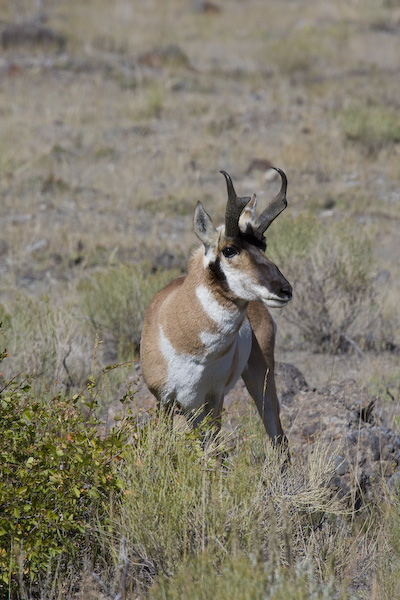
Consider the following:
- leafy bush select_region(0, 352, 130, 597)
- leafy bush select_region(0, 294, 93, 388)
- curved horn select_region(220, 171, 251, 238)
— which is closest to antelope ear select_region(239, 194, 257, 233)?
curved horn select_region(220, 171, 251, 238)

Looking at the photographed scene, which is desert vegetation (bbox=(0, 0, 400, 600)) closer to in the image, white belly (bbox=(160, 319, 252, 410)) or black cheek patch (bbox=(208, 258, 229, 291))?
white belly (bbox=(160, 319, 252, 410))

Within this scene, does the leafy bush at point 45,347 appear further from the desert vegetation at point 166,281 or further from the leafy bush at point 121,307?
the leafy bush at point 121,307

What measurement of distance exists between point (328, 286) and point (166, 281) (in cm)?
174

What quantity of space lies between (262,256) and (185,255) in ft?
19.1

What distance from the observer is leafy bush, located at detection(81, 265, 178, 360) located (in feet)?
24.5

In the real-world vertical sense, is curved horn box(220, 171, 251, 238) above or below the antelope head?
above

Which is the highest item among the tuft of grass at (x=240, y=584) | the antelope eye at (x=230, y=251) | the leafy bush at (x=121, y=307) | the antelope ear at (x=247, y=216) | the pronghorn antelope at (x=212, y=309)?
the antelope ear at (x=247, y=216)

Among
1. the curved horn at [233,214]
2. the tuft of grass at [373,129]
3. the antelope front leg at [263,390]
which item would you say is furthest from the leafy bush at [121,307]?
the tuft of grass at [373,129]

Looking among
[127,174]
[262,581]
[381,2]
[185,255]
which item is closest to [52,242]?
[185,255]

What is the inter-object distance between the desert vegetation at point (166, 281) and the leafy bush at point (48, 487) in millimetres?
16

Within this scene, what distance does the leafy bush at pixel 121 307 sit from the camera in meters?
7.45

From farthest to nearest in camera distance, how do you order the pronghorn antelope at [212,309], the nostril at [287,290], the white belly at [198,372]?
the white belly at [198,372], the pronghorn antelope at [212,309], the nostril at [287,290]

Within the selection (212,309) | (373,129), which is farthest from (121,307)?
(373,129)

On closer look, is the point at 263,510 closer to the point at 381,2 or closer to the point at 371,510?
the point at 371,510
